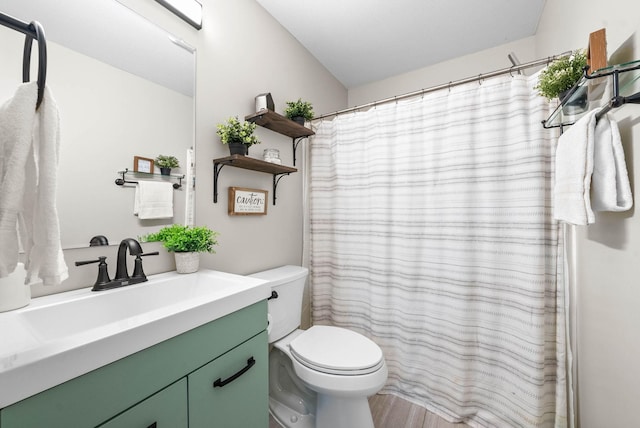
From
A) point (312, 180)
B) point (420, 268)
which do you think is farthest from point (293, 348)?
point (312, 180)

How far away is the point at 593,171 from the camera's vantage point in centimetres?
87

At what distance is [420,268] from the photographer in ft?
5.47

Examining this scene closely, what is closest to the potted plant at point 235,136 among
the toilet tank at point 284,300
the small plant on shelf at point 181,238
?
the small plant on shelf at point 181,238

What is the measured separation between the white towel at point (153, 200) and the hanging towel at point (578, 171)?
5.16 ft

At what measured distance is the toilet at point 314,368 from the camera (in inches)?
48.3

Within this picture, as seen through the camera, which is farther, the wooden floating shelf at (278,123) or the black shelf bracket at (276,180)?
the black shelf bracket at (276,180)

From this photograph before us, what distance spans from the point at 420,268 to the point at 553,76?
1.11 metres

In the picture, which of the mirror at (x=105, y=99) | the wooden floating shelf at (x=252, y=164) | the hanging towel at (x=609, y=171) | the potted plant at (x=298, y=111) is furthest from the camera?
the potted plant at (x=298, y=111)

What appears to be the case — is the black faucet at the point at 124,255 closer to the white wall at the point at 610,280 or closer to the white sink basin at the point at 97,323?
the white sink basin at the point at 97,323

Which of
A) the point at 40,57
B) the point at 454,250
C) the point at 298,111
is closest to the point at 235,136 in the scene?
the point at 298,111

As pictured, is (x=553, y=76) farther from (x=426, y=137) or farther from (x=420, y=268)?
(x=420, y=268)

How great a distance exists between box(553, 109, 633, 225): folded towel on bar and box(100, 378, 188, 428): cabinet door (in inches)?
52.1

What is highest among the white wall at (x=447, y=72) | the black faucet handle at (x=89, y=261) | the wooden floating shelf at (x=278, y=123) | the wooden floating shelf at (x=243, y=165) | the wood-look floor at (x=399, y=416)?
the white wall at (x=447, y=72)

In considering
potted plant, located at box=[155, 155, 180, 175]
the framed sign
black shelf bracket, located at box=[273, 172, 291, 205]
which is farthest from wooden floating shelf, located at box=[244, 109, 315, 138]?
potted plant, located at box=[155, 155, 180, 175]
